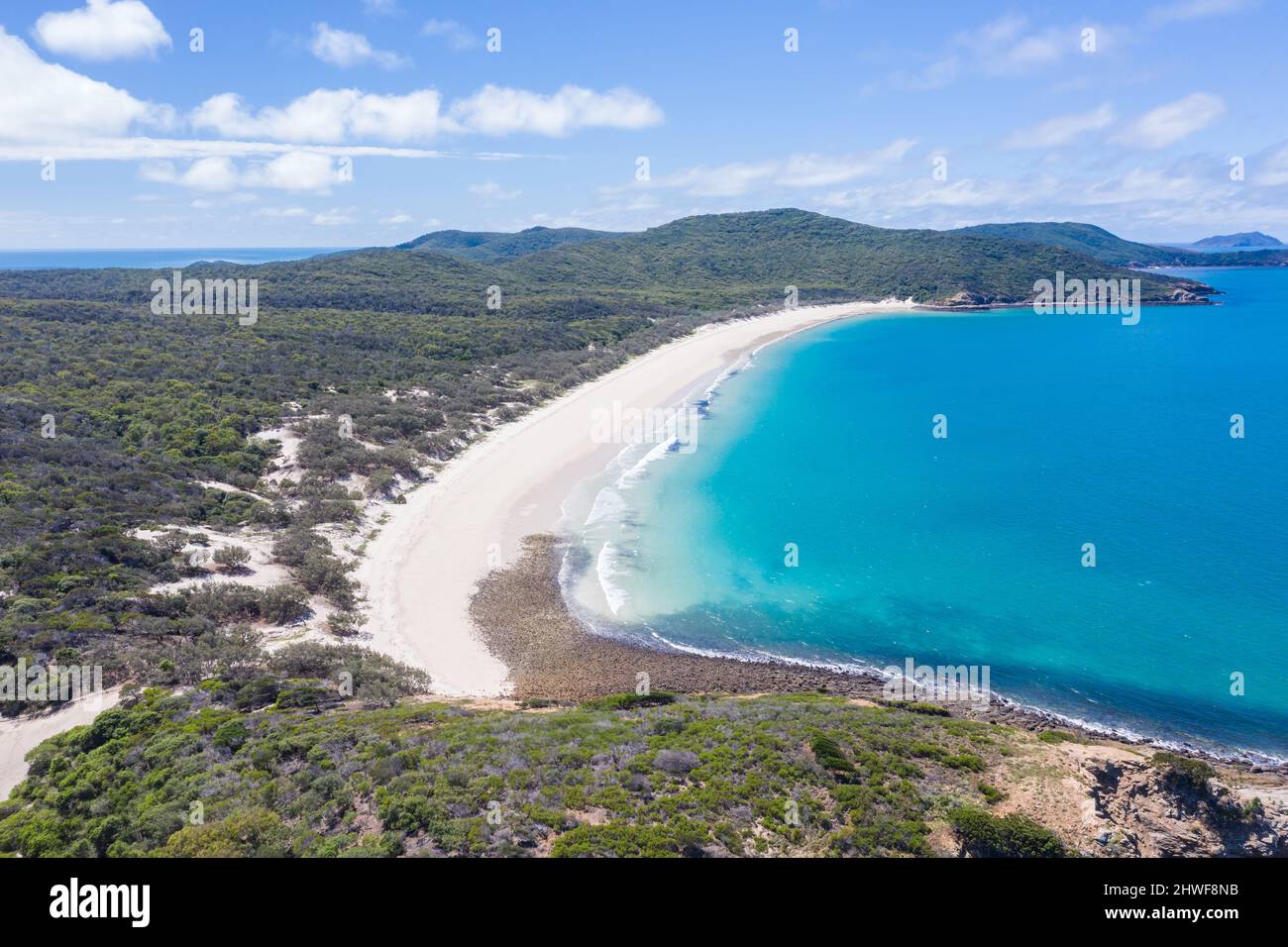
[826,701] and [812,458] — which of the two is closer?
[826,701]

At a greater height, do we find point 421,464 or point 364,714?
point 421,464

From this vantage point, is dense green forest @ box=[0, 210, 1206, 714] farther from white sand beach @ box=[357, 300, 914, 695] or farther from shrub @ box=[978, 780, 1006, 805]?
shrub @ box=[978, 780, 1006, 805]

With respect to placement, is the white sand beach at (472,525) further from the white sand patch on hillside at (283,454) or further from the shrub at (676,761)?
the shrub at (676,761)

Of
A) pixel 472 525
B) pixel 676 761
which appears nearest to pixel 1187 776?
pixel 676 761

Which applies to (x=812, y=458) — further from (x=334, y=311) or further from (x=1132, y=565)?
(x=334, y=311)

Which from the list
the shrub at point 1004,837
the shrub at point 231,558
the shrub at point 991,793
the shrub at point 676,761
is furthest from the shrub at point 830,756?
the shrub at point 231,558

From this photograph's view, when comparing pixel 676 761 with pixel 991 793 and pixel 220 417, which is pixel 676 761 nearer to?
pixel 991 793
